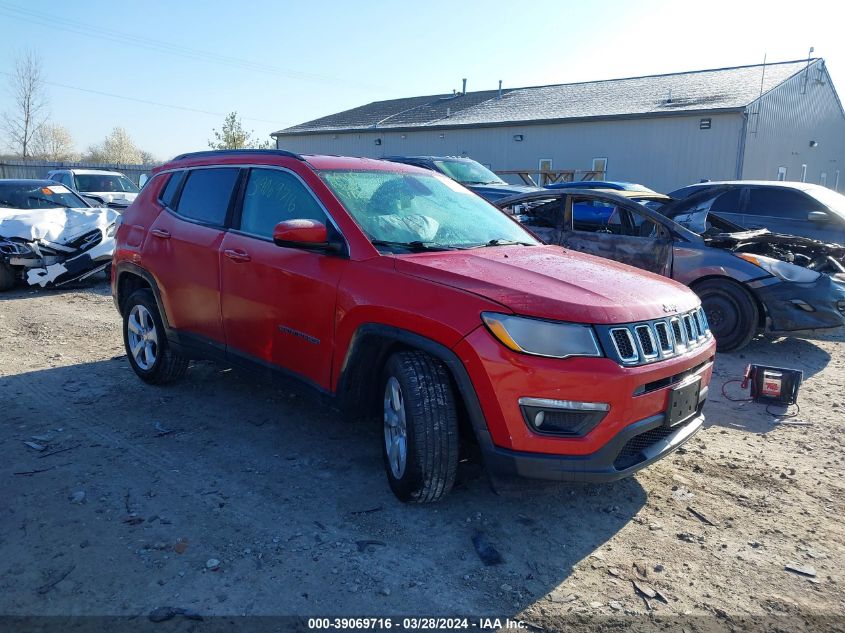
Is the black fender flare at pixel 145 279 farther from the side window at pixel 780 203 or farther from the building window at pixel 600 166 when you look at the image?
the building window at pixel 600 166

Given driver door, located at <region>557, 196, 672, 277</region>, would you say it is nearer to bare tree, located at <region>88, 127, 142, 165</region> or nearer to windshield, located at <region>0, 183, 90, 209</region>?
windshield, located at <region>0, 183, 90, 209</region>

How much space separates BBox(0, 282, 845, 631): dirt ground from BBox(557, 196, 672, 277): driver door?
2.52 metres

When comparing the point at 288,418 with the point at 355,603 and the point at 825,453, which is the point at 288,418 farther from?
the point at 825,453

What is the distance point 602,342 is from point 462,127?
2555cm

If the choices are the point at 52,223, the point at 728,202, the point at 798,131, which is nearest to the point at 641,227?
the point at 728,202

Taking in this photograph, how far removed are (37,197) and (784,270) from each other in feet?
35.7

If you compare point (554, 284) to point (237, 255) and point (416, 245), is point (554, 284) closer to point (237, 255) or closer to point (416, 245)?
point (416, 245)

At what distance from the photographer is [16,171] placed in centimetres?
2836

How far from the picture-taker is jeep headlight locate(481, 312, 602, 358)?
2.79 m

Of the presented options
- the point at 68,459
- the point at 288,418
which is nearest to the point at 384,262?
the point at 288,418

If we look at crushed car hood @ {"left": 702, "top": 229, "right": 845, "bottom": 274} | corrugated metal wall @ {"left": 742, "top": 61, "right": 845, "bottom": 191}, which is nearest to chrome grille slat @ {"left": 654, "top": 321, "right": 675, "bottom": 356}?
crushed car hood @ {"left": 702, "top": 229, "right": 845, "bottom": 274}

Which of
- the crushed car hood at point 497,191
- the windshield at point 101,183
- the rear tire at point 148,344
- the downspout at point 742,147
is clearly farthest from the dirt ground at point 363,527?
the downspout at point 742,147

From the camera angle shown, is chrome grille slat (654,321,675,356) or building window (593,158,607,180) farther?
building window (593,158,607,180)

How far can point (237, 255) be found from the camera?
4.12 meters
